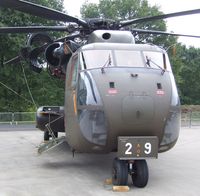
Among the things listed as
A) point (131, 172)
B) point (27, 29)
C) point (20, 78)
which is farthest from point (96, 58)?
point (20, 78)

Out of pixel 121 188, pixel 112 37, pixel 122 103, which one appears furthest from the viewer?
pixel 112 37

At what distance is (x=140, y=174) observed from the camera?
815 cm

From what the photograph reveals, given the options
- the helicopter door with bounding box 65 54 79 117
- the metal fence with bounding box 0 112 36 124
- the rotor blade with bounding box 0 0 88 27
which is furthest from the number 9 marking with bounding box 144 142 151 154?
the metal fence with bounding box 0 112 36 124

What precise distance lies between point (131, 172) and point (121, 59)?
7.50ft

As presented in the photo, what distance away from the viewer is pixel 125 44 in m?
9.27

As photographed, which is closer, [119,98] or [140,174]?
[119,98]

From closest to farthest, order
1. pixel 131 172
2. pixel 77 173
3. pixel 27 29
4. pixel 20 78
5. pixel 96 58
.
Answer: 1. pixel 131 172
2. pixel 96 58
3. pixel 77 173
4. pixel 27 29
5. pixel 20 78

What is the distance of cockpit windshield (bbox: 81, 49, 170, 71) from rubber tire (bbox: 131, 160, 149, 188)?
198 cm

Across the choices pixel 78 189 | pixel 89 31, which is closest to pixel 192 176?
pixel 78 189

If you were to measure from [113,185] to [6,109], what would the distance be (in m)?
25.0

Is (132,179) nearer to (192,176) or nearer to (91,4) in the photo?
(192,176)

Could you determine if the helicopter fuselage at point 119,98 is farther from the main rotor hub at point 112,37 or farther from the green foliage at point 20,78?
the green foliage at point 20,78

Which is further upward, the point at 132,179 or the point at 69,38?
the point at 69,38

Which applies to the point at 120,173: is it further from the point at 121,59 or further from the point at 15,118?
the point at 15,118
